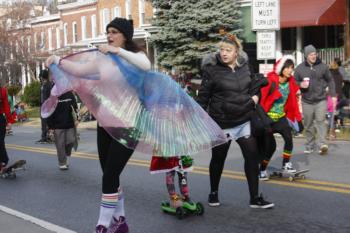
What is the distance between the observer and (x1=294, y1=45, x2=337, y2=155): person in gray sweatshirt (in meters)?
10.8

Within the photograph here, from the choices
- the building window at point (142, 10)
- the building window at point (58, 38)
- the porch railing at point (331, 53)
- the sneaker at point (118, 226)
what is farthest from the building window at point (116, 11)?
the sneaker at point (118, 226)

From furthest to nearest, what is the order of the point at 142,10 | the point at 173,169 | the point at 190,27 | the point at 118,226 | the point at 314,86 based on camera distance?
the point at 142,10
the point at 190,27
the point at 314,86
the point at 173,169
the point at 118,226

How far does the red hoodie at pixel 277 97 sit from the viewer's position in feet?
26.8

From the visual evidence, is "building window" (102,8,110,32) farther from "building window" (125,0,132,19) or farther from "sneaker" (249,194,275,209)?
Result: "sneaker" (249,194,275,209)

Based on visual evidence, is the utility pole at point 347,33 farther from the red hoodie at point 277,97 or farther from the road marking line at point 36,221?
the road marking line at point 36,221

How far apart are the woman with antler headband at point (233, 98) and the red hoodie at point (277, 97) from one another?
1559 mm

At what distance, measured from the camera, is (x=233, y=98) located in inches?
256

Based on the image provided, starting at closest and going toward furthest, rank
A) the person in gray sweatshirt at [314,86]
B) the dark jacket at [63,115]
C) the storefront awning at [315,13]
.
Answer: the person in gray sweatshirt at [314,86]
the dark jacket at [63,115]
the storefront awning at [315,13]

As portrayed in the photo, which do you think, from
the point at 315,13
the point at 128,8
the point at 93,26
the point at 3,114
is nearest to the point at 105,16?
the point at 93,26

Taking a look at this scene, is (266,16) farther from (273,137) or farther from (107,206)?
(107,206)

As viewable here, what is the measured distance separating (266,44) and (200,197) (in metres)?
8.45

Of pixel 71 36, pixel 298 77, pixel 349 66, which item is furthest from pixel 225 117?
pixel 71 36

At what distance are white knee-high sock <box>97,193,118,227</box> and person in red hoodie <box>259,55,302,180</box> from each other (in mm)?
3368

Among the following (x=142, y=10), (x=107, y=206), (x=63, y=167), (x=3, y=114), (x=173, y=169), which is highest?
(x=142, y=10)
